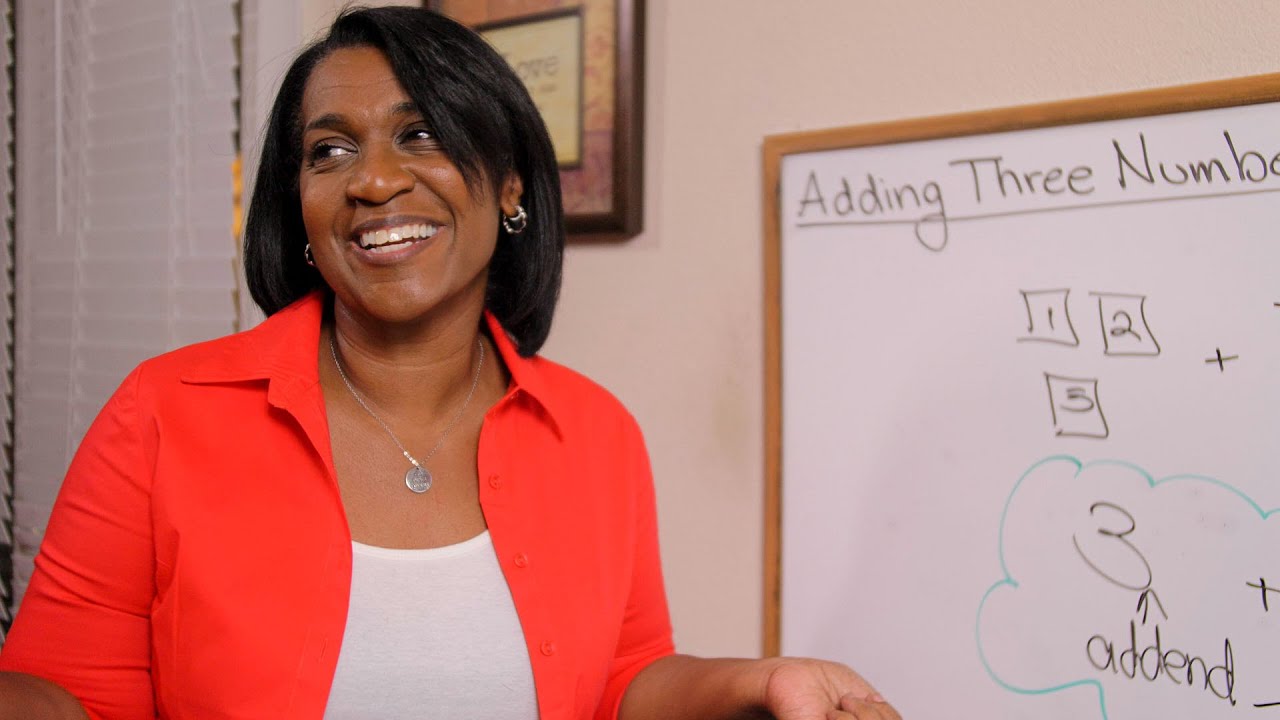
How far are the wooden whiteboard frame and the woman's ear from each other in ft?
0.97

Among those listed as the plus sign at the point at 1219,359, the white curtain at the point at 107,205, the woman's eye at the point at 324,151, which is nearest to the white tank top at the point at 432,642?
the woman's eye at the point at 324,151

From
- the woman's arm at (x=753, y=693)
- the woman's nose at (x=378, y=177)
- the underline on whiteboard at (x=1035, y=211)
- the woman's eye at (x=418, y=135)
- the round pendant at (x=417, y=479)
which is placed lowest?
the woman's arm at (x=753, y=693)

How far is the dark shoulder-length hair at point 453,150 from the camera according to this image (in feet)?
2.89

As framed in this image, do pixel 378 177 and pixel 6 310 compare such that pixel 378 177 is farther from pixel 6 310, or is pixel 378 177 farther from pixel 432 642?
pixel 6 310

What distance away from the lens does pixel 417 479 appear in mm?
911

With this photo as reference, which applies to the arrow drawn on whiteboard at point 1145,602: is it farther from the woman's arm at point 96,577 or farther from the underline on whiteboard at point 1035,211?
the woman's arm at point 96,577

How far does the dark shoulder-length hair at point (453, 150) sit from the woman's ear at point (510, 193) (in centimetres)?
1

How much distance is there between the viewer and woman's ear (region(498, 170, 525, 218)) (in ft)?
3.23

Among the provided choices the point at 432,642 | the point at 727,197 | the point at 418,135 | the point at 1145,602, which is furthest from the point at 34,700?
the point at 1145,602

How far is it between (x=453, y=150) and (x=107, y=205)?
3.75ft

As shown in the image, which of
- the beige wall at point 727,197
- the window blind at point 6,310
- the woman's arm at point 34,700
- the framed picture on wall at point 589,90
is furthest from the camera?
the window blind at point 6,310

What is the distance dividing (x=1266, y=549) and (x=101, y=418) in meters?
1.05

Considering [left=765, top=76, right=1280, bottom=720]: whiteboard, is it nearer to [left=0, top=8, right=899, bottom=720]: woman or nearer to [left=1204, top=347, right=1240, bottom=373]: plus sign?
[left=1204, top=347, right=1240, bottom=373]: plus sign

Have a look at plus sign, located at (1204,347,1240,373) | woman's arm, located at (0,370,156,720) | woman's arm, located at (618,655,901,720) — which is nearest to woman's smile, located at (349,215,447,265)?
woman's arm, located at (0,370,156,720)
